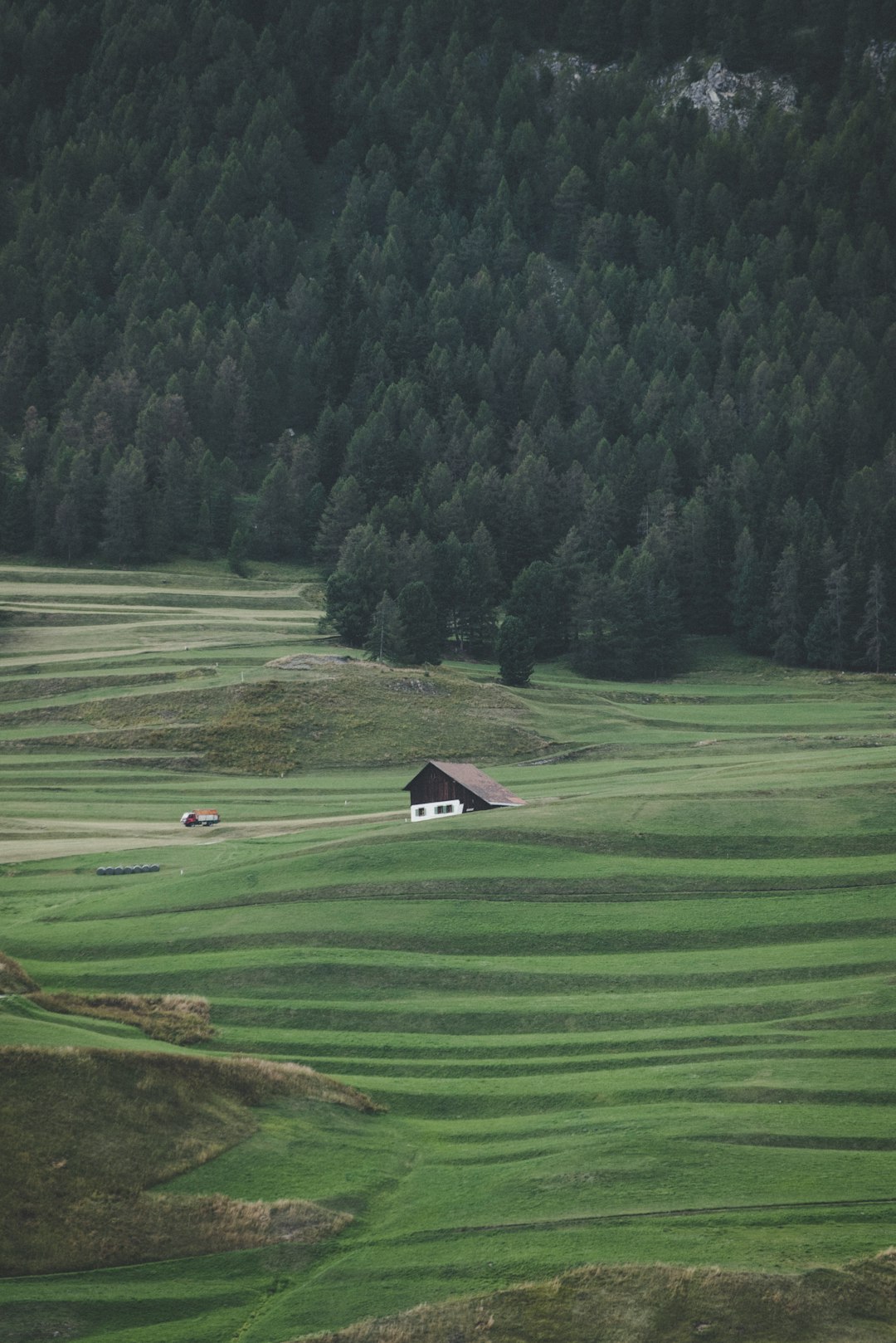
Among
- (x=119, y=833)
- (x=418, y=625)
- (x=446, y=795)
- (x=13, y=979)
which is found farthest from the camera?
(x=418, y=625)

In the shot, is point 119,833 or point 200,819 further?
point 200,819

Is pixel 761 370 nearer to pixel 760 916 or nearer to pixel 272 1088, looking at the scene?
pixel 760 916

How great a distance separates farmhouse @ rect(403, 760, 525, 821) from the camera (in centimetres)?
7625

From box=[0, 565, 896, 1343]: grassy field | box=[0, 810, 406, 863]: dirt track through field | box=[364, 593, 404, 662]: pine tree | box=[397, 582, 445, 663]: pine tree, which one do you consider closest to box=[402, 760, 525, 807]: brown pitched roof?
box=[0, 565, 896, 1343]: grassy field

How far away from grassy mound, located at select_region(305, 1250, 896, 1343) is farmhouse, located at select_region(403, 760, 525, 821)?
148 ft

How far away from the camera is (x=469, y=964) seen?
54500 millimetres

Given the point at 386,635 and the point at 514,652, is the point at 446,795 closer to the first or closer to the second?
the point at 514,652

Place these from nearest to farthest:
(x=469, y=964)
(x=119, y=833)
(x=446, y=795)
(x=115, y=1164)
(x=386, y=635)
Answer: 1. (x=115, y=1164)
2. (x=469, y=964)
3. (x=119, y=833)
4. (x=446, y=795)
5. (x=386, y=635)

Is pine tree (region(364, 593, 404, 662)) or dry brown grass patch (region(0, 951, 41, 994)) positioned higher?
pine tree (region(364, 593, 404, 662))

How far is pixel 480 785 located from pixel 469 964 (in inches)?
963

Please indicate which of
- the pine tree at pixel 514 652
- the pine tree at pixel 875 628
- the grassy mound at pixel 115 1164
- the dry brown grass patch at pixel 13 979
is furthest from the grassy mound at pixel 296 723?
the grassy mound at pixel 115 1164

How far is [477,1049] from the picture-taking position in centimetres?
4678

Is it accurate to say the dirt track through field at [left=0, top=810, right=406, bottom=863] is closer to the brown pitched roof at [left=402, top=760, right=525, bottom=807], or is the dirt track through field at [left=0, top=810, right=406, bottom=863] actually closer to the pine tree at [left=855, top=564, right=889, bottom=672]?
the brown pitched roof at [left=402, top=760, right=525, bottom=807]

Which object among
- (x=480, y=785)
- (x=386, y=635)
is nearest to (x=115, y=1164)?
(x=480, y=785)
